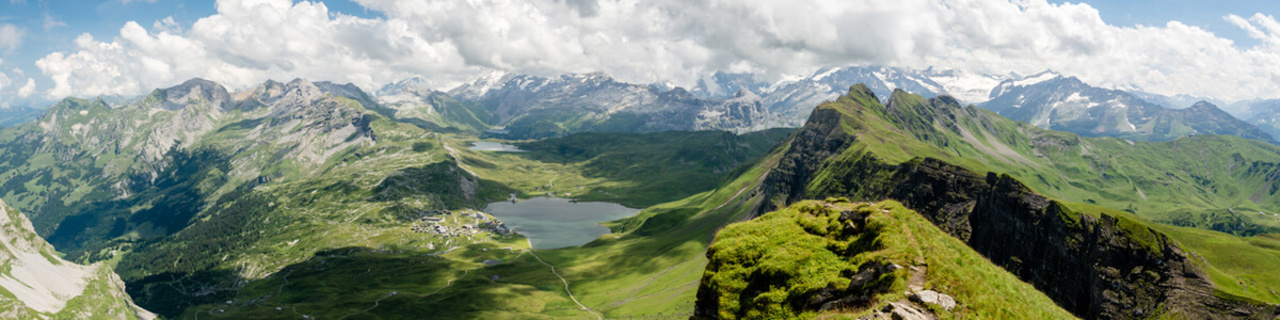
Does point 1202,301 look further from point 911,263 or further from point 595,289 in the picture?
point 595,289

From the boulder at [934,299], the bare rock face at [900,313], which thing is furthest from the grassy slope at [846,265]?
the bare rock face at [900,313]

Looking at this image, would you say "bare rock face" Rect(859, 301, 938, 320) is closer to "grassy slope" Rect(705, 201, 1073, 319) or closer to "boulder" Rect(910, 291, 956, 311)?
"boulder" Rect(910, 291, 956, 311)

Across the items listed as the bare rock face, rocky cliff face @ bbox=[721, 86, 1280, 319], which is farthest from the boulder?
rocky cliff face @ bbox=[721, 86, 1280, 319]

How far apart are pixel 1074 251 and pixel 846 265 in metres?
91.2

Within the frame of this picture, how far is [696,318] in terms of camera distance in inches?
1092

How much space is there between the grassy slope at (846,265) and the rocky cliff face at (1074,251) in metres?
69.1

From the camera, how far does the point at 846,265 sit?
24484 mm

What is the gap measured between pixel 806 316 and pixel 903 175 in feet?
485

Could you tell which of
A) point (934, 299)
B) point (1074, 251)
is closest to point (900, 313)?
point (934, 299)

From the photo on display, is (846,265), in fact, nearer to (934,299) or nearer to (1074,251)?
(934,299)

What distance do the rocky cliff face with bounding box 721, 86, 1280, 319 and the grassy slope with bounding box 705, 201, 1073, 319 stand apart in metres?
69.1

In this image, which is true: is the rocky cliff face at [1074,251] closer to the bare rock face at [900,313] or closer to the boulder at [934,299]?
the boulder at [934,299]

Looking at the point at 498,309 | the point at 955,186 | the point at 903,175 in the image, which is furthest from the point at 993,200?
the point at 498,309

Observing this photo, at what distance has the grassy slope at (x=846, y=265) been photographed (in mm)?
21719
